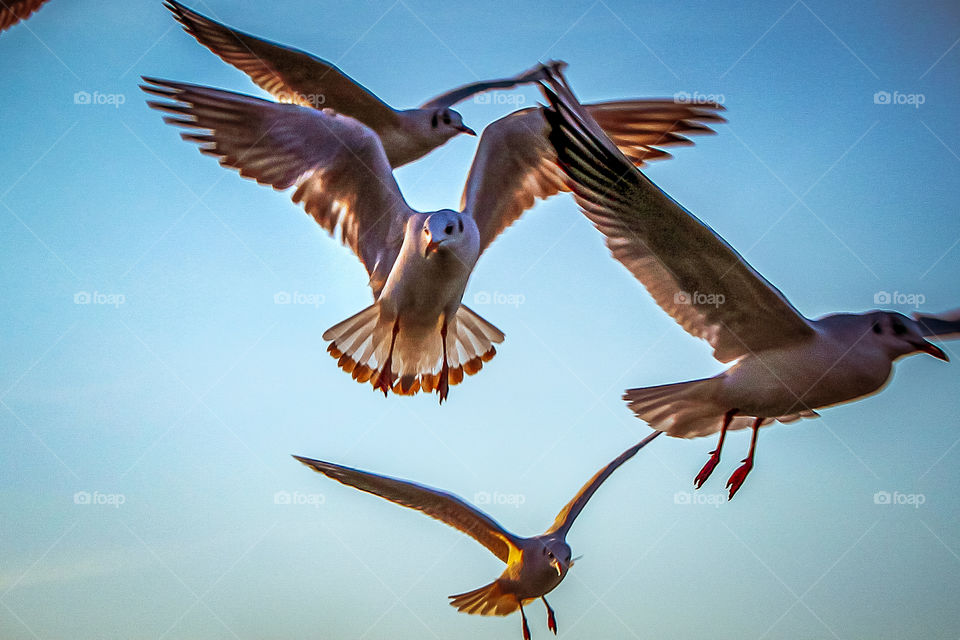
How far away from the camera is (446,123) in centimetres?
591

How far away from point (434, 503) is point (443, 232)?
173cm

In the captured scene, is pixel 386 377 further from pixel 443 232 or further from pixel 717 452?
pixel 717 452

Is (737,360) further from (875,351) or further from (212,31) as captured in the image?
(212,31)

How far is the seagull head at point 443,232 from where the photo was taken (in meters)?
4.29

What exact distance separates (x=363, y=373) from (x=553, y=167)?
1.62 metres

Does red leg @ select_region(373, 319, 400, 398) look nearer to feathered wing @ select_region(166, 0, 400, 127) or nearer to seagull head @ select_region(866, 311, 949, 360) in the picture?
feathered wing @ select_region(166, 0, 400, 127)

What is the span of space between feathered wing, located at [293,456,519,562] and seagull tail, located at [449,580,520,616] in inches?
8.1

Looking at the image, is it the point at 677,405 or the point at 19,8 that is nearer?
the point at 19,8

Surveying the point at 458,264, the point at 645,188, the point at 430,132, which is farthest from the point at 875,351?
the point at 430,132

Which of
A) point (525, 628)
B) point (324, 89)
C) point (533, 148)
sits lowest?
point (525, 628)

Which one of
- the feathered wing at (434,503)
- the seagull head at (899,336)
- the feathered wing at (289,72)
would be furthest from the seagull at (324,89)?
the seagull head at (899,336)

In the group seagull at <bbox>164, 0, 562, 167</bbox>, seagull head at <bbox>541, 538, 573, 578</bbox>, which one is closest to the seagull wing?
seagull head at <bbox>541, 538, 573, 578</bbox>

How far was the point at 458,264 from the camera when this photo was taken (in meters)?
4.44

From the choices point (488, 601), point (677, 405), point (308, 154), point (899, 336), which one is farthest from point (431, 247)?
point (488, 601)
